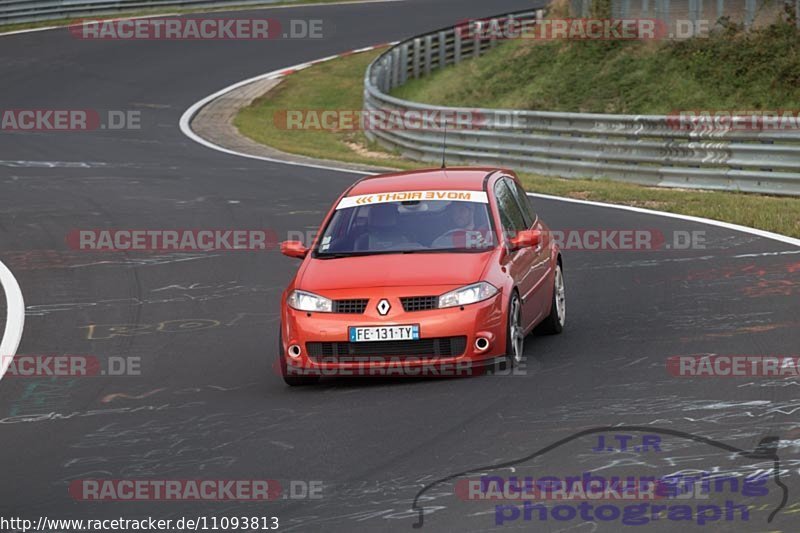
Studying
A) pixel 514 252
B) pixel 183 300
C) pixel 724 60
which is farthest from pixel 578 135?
pixel 514 252

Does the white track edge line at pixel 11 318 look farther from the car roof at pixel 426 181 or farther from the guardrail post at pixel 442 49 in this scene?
the guardrail post at pixel 442 49

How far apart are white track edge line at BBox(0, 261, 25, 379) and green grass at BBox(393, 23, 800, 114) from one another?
16.4m

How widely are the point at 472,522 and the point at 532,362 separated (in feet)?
13.2

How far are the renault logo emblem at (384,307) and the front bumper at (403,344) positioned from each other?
0.02 meters

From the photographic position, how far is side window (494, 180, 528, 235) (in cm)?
1158

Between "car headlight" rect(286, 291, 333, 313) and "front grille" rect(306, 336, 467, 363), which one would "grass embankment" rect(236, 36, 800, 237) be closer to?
"front grille" rect(306, 336, 467, 363)

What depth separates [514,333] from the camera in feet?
35.0

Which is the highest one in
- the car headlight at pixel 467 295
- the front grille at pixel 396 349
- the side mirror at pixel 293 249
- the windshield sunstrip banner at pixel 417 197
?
the windshield sunstrip banner at pixel 417 197

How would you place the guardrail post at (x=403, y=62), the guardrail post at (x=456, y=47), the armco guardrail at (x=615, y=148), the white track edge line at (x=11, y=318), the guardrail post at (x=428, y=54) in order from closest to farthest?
the white track edge line at (x=11, y=318) < the armco guardrail at (x=615, y=148) < the guardrail post at (x=403, y=62) < the guardrail post at (x=428, y=54) < the guardrail post at (x=456, y=47)

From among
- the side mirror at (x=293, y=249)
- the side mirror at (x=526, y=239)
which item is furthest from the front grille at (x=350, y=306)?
the side mirror at (x=526, y=239)

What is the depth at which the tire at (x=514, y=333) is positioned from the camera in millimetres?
10476

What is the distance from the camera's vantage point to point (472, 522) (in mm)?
6867

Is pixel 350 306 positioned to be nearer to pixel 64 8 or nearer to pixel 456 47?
pixel 456 47

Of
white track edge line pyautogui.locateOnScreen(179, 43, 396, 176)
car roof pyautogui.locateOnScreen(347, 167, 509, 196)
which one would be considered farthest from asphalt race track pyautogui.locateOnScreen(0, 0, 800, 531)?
white track edge line pyautogui.locateOnScreen(179, 43, 396, 176)
